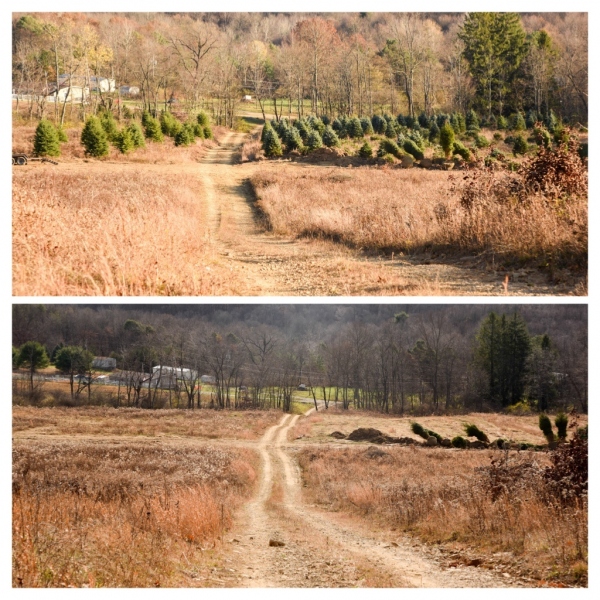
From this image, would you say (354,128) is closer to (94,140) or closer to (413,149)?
(413,149)

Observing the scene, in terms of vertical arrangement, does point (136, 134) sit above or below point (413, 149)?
below

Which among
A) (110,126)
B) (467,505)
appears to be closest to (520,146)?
(110,126)

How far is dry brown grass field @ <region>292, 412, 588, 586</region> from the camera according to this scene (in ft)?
21.5

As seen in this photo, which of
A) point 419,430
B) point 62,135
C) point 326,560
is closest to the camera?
point 326,560

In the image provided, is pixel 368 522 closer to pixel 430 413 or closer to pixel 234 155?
pixel 430 413

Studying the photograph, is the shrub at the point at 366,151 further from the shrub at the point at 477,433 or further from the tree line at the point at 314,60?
the shrub at the point at 477,433

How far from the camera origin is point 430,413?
22.0 meters

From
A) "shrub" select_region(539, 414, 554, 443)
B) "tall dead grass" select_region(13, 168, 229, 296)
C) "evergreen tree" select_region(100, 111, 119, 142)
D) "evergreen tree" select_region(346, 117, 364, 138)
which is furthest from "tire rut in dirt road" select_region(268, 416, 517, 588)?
"evergreen tree" select_region(346, 117, 364, 138)

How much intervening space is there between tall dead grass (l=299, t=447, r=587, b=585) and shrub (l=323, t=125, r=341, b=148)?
92.8ft

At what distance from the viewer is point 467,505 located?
8633 mm

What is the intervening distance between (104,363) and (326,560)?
7.77m

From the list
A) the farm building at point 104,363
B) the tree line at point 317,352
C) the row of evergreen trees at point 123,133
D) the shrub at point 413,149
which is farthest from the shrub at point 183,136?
the farm building at point 104,363

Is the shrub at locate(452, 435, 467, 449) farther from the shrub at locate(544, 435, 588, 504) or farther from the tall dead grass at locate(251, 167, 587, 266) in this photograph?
the shrub at locate(544, 435, 588, 504)

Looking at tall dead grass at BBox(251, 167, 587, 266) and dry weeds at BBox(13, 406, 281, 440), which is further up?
tall dead grass at BBox(251, 167, 587, 266)
